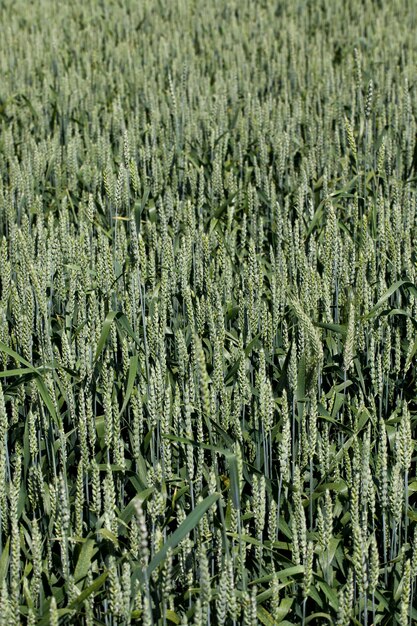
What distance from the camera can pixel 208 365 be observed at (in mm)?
2986

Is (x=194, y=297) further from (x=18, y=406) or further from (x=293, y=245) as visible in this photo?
(x=18, y=406)

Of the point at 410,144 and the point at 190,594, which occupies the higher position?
the point at 410,144

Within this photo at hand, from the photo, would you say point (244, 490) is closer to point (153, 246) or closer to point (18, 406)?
point (18, 406)

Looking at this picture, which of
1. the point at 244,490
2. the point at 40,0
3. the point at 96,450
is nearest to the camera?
the point at 244,490

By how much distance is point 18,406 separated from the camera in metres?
2.66

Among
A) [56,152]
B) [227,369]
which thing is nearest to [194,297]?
[227,369]

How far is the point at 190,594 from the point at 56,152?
10.8ft

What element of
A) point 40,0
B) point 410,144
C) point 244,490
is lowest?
point 244,490

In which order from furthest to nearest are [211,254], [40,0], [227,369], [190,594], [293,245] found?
[40,0] < [211,254] < [293,245] < [227,369] < [190,594]

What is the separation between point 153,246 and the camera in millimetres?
3736

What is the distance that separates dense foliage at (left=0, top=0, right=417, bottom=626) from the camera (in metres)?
2.04

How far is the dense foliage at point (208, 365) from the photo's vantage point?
204 centimetres

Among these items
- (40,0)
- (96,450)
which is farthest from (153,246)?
(40,0)

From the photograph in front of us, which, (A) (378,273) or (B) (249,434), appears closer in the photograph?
(B) (249,434)
